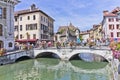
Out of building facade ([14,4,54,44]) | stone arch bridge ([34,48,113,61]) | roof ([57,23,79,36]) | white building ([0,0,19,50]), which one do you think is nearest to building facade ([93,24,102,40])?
roof ([57,23,79,36])

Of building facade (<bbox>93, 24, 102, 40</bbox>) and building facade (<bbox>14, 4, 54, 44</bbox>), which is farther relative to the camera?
building facade (<bbox>93, 24, 102, 40</bbox>)

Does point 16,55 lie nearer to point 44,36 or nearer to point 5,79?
point 5,79

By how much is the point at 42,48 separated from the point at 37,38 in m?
11.3

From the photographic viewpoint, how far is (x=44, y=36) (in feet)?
141

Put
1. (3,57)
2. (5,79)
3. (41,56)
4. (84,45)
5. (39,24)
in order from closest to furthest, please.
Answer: (5,79), (3,57), (84,45), (41,56), (39,24)

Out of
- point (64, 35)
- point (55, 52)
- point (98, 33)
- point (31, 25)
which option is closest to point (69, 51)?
point (55, 52)

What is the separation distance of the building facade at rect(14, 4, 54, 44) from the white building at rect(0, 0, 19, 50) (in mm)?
10696

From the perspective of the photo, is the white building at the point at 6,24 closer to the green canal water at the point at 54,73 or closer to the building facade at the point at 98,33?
the green canal water at the point at 54,73

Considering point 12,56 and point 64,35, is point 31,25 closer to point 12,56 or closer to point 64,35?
point 12,56

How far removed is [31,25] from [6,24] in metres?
12.7

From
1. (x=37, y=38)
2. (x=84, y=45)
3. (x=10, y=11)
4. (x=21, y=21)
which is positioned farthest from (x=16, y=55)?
(x=21, y=21)

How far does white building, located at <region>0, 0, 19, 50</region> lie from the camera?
27.2 meters

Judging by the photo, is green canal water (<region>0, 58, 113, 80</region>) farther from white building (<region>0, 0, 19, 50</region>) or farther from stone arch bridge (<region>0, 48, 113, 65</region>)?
white building (<region>0, 0, 19, 50</region>)

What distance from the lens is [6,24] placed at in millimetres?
27781
